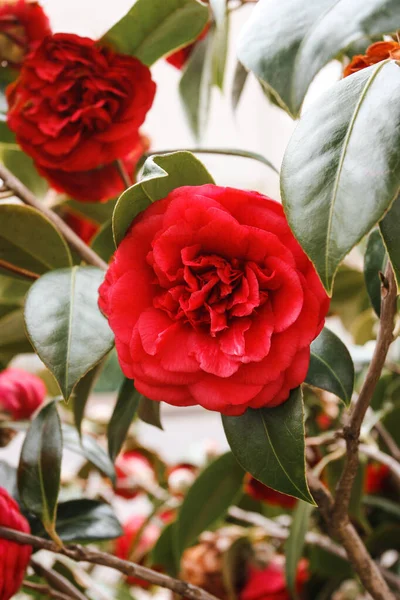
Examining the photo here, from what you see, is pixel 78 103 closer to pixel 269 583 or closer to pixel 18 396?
pixel 18 396

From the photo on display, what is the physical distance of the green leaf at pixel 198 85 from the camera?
80 cm

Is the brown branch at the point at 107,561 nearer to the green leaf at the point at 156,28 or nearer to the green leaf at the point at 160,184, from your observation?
the green leaf at the point at 160,184

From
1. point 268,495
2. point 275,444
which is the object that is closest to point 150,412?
point 275,444

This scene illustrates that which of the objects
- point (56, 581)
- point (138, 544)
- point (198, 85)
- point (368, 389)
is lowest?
point (138, 544)

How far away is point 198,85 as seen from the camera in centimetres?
85

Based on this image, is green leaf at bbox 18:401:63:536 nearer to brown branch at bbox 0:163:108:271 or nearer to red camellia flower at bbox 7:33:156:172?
brown branch at bbox 0:163:108:271

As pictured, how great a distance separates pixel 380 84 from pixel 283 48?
7 cm

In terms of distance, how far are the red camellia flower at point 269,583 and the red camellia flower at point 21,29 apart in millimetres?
774

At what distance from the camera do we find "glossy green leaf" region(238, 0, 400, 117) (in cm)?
40

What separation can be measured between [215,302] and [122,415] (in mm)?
194

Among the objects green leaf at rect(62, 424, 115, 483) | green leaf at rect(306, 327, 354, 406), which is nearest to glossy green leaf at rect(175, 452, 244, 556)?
green leaf at rect(62, 424, 115, 483)

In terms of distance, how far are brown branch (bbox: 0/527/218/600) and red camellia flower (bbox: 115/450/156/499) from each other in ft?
1.82

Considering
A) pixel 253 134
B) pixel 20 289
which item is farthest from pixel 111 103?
pixel 253 134

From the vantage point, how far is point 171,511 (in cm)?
117
